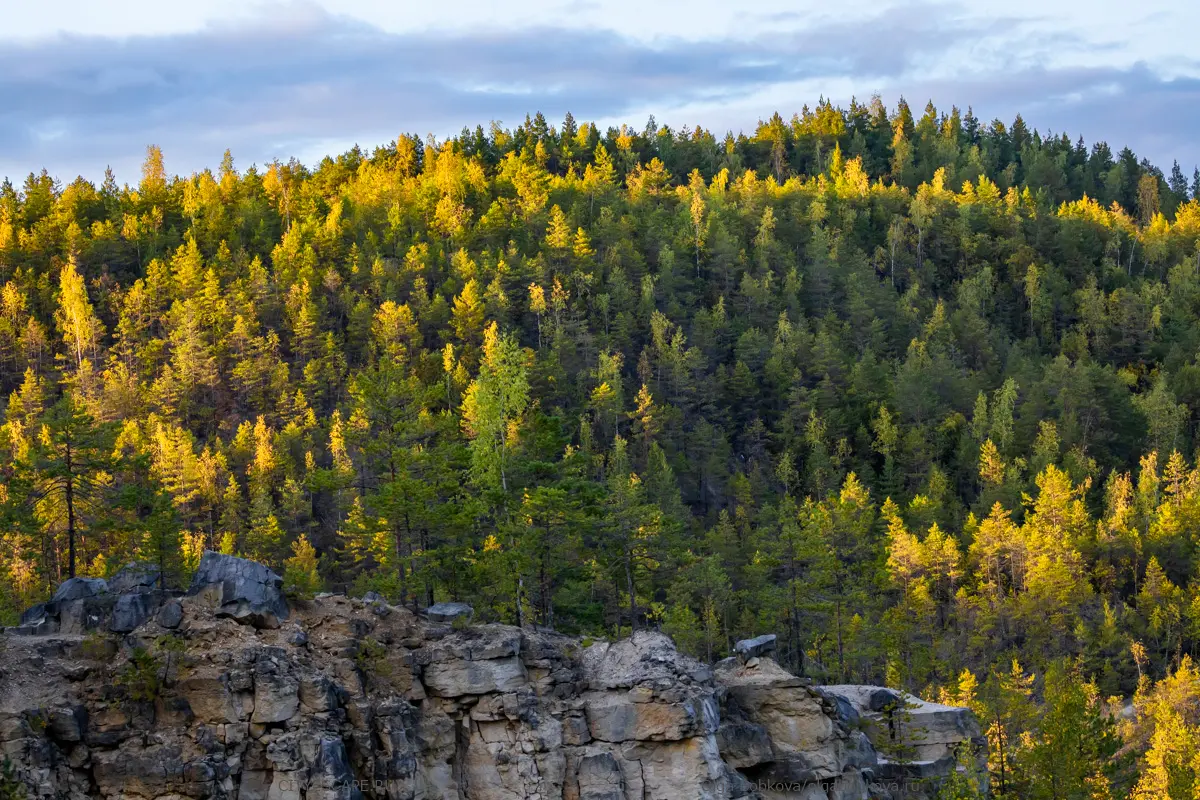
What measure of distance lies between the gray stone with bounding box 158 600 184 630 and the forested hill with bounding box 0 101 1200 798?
8456 mm

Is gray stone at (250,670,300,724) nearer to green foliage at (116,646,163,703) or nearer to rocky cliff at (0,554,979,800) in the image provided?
rocky cliff at (0,554,979,800)

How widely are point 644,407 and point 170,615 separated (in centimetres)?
5904

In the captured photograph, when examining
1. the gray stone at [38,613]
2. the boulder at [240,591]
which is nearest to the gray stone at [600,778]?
the boulder at [240,591]

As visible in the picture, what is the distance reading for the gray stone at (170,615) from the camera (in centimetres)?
3444

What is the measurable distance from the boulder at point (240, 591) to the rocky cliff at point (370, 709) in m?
0.05

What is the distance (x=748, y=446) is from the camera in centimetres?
10012

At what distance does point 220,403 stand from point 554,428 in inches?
1660

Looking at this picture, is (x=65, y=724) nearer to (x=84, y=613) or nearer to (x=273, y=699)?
(x=84, y=613)

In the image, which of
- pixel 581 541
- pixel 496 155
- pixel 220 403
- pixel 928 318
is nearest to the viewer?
pixel 581 541

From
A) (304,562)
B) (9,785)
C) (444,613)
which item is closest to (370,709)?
(444,613)

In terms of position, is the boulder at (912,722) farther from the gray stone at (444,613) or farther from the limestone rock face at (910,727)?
the gray stone at (444,613)

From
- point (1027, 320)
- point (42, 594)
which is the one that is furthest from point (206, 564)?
point (1027, 320)

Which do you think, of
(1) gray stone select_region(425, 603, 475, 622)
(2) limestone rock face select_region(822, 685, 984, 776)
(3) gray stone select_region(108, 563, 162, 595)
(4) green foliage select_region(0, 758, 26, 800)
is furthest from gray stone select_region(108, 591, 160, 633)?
(2) limestone rock face select_region(822, 685, 984, 776)

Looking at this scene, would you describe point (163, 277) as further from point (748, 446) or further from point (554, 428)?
point (554, 428)
